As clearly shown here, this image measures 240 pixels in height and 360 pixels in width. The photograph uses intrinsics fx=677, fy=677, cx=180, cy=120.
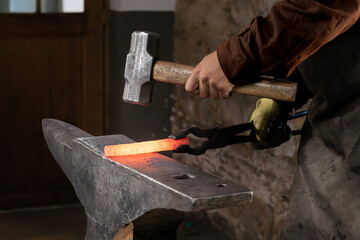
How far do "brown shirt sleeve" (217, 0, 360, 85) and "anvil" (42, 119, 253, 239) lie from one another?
0.27 metres

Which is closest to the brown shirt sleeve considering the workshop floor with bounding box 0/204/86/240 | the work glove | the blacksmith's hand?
the blacksmith's hand

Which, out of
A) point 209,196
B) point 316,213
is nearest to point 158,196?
point 209,196

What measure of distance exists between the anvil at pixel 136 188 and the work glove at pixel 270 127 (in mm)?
321

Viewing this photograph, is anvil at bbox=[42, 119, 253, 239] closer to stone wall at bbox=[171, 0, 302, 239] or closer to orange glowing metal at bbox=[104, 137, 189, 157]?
orange glowing metal at bbox=[104, 137, 189, 157]

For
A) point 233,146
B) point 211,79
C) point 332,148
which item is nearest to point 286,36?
point 211,79

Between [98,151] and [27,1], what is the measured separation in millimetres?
2524

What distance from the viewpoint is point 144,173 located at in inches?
59.5

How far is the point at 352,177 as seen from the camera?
5.17 ft

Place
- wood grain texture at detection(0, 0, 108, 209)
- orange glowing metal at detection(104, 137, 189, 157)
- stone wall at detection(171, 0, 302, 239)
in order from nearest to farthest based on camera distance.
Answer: orange glowing metal at detection(104, 137, 189, 157) → stone wall at detection(171, 0, 302, 239) → wood grain texture at detection(0, 0, 108, 209)

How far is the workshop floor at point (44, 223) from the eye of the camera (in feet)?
12.4

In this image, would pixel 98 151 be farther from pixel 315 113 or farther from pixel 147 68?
pixel 315 113

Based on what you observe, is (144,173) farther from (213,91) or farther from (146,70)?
(146,70)

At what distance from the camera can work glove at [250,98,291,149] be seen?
6.12 feet

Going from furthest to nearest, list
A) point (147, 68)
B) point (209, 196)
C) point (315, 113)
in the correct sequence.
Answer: point (147, 68) < point (315, 113) < point (209, 196)
